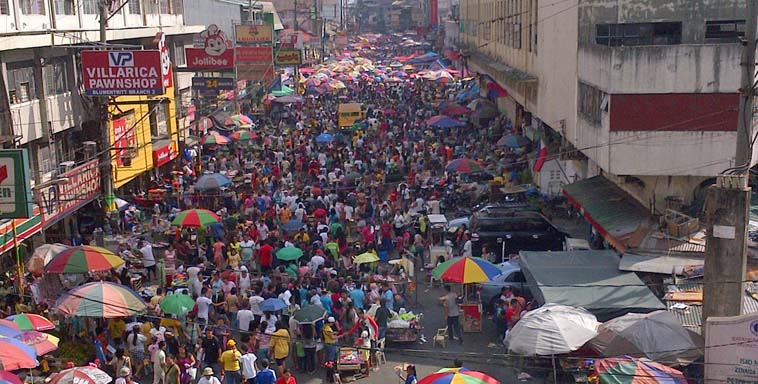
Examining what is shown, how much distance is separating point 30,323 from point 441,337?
7112mm

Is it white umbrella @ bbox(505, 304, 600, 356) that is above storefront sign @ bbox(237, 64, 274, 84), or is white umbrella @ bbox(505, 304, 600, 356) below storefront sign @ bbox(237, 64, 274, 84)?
below

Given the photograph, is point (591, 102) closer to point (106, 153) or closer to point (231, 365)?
point (231, 365)

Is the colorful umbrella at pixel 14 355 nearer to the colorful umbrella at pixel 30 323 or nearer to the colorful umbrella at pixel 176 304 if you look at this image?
the colorful umbrella at pixel 30 323

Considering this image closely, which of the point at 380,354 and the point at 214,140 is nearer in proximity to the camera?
the point at 380,354

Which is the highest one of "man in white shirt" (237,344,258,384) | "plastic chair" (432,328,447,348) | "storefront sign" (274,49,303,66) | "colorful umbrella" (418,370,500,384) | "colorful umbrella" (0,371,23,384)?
"storefront sign" (274,49,303,66)

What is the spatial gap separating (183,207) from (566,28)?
12.5 meters

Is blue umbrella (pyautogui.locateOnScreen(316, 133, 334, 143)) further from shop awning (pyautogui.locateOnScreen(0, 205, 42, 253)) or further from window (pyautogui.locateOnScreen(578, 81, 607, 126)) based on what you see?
shop awning (pyautogui.locateOnScreen(0, 205, 42, 253))

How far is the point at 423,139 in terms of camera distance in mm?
39094

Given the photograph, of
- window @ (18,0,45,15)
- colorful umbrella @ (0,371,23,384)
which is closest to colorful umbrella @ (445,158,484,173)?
window @ (18,0,45,15)

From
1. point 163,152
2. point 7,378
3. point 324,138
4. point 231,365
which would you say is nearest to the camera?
point 7,378

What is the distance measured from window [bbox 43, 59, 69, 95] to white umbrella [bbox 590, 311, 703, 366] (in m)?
16.2

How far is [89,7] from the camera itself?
25562 mm

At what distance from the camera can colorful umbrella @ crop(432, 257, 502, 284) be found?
16609 millimetres

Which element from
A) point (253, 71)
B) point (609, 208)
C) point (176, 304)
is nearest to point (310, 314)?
point (176, 304)
